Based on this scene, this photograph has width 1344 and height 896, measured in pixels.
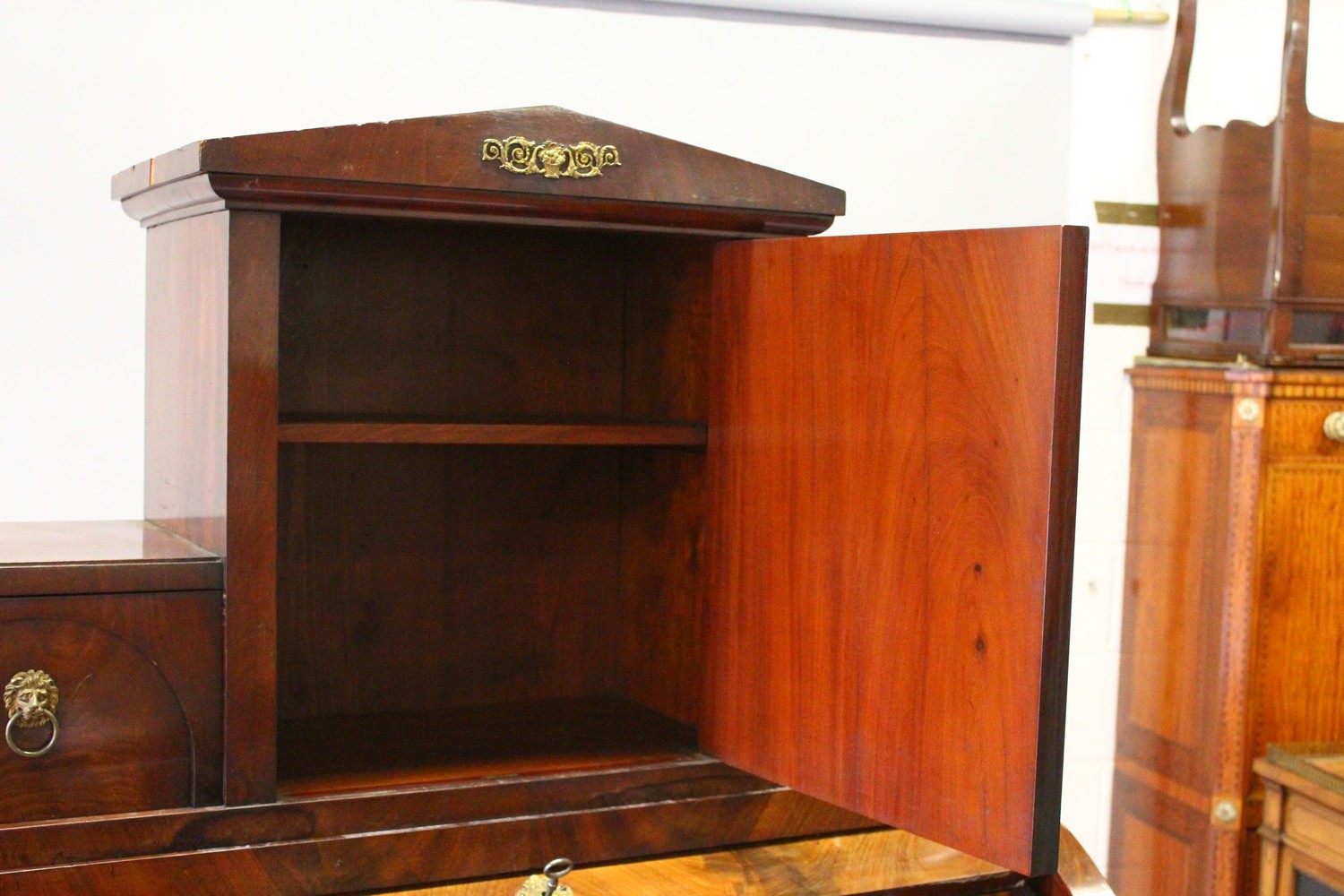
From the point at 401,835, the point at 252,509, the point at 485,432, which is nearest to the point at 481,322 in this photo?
the point at 485,432

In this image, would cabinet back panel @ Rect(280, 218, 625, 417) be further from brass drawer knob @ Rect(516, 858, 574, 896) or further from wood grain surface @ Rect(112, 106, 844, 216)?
brass drawer knob @ Rect(516, 858, 574, 896)

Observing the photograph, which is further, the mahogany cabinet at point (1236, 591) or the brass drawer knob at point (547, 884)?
the mahogany cabinet at point (1236, 591)

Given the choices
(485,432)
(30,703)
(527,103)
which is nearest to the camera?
(30,703)

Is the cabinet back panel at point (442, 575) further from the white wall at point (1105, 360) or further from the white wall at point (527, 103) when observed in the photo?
the white wall at point (1105, 360)

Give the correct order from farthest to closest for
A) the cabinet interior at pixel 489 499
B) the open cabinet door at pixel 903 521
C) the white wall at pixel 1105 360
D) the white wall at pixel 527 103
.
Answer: the white wall at pixel 1105 360, the white wall at pixel 527 103, the cabinet interior at pixel 489 499, the open cabinet door at pixel 903 521

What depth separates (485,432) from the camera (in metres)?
1.23

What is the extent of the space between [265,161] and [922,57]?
1.14 meters

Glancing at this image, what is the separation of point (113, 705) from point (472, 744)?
0.36m

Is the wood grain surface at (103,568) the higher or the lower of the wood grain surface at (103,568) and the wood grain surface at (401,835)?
the higher

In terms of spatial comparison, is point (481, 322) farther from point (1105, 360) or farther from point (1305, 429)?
point (1305, 429)

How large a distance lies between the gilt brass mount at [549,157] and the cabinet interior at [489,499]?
0.68 ft

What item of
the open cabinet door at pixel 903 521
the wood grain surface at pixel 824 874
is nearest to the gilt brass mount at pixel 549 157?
the open cabinet door at pixel 903 521

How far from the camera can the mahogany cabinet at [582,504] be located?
1.08 metres

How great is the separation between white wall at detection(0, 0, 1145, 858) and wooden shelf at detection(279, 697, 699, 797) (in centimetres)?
49
